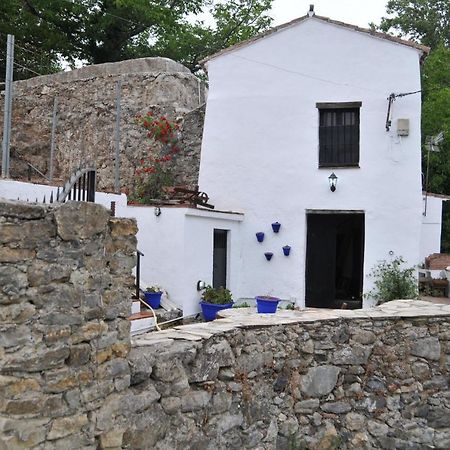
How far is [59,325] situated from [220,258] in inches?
261

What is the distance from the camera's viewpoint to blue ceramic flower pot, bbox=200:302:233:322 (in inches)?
332

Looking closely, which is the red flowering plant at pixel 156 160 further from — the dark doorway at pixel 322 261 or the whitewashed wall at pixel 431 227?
the whitewashed wall at pixel 431 227

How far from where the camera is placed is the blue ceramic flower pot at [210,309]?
843 centimetres

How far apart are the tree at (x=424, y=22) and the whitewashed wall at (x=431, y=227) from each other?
13674mm

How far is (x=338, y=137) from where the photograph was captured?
9.53 m

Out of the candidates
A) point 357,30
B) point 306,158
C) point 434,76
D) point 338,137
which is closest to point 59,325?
point 306,158

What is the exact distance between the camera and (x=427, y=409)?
5730 millimetres

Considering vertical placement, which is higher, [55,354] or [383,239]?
[383,239]

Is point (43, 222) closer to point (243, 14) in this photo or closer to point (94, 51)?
point (94, 51)

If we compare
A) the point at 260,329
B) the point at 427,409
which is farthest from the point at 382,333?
the point at 260,329

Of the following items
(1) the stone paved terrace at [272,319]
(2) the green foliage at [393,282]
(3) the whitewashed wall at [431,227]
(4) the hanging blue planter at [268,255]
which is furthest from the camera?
(3) the whitewashed wall at [431,227]

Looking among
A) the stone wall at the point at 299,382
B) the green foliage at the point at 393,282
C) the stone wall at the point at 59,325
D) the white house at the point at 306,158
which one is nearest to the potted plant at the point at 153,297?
the white house at the point at 306,158

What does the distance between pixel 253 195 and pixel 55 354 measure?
7.06 metres

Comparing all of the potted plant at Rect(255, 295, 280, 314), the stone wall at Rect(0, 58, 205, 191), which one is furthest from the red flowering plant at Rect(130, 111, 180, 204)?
the potted plant at Rect(255, 295, 280, 314)
